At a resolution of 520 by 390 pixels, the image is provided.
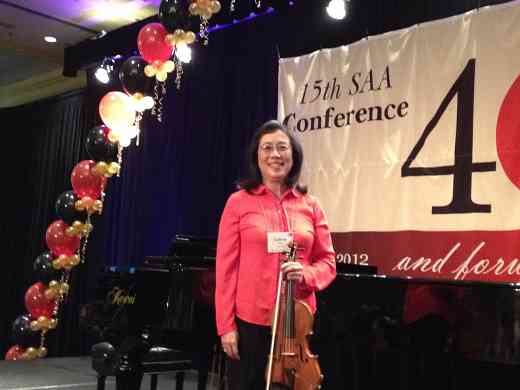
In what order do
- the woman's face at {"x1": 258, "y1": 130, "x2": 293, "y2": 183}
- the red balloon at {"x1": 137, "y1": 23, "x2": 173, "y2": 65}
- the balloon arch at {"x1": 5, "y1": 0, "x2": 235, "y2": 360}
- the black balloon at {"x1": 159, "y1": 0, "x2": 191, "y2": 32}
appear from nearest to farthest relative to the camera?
the woman's face at {"x1": 258, "y1": 130, "x2": 293, "y2": 183} < the black balloon at {"x1": 159, "y1": 0, "x2": 191, "y2": 32} < the balloon arch at {"x1": 5, "y1": 0, "x2": 235, "y2": 360} < the red balloon at {"x1": 137, "y1": 23, "x2": 173, "y2": 65}

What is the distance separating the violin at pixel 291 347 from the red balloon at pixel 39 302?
191 inches

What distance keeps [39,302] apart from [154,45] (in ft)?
9.57

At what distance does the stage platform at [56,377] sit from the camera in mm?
4566

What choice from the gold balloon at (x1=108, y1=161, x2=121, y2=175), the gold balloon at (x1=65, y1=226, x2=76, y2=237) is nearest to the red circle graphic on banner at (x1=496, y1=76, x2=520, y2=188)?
the gold balloon at (x1=108, y1=161, x2=121, y2=175)

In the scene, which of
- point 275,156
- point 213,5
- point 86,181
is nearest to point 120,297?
point 275,156

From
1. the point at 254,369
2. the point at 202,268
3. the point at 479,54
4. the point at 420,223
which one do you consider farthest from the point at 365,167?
the point at 254,369

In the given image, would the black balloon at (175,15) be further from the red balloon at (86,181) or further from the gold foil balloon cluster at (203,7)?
the red balloon at (86,181)

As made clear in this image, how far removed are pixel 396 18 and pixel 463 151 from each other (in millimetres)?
1296

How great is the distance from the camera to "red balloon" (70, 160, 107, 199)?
6047 mm

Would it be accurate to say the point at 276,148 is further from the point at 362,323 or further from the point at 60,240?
the point at 60,240

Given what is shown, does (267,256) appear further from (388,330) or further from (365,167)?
(365,167)

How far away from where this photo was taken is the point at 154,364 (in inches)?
149

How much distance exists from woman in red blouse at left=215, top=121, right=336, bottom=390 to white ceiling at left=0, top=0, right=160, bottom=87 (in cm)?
446

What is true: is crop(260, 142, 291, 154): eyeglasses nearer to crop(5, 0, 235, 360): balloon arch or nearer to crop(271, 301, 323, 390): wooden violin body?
crop(271, 301, 323, 390): wooden violin body
